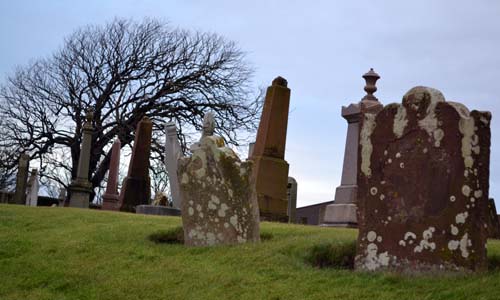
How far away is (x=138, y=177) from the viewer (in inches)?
768

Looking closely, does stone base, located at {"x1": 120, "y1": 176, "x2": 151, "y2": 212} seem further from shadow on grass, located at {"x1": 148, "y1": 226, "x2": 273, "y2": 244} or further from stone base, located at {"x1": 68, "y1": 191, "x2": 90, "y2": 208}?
shadow on grass, located at {"x1": 148, "y1": 226, "x2": 273, "y2": 244}

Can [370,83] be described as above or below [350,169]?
above

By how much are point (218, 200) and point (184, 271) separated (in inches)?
61.6

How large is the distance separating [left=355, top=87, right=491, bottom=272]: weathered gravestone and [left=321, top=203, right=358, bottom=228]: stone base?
664 centimetres

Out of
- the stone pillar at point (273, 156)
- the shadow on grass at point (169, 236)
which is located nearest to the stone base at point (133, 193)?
the stone pillar at point (273, 156)

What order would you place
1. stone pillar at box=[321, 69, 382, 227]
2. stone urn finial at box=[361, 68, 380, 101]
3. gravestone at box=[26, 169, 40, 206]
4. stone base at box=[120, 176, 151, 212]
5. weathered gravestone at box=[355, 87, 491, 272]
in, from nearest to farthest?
weathered gravestone at box=[355, 87, 491, 272] → stone pillar at box=[321, 69, 382, 227] → stone urn finial at box=[361, 68, 380, 101] → stone base at box=[120, 176, 151, 212] → gravestone at box=[26, 169, 40, 206]

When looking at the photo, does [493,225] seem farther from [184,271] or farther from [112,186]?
[112,186]

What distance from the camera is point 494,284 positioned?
6469 millimetres

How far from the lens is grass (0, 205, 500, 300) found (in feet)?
22.2

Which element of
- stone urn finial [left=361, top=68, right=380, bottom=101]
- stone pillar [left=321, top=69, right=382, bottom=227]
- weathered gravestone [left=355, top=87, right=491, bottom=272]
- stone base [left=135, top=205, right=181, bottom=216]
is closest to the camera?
weathered gravestone [left=355, top=87, right=491, bottom=272]

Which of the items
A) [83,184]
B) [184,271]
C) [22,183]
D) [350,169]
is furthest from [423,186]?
[22,183]

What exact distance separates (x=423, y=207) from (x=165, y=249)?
11.4 feet

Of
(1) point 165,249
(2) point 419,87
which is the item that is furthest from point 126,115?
(2) point 419,87

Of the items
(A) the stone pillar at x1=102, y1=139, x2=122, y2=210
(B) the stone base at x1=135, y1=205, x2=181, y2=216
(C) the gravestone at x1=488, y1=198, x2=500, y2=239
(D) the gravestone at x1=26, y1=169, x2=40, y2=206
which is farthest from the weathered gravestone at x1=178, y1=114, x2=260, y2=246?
(D) the gravestone at x1=26, y1=169, x2=40, y2=206
